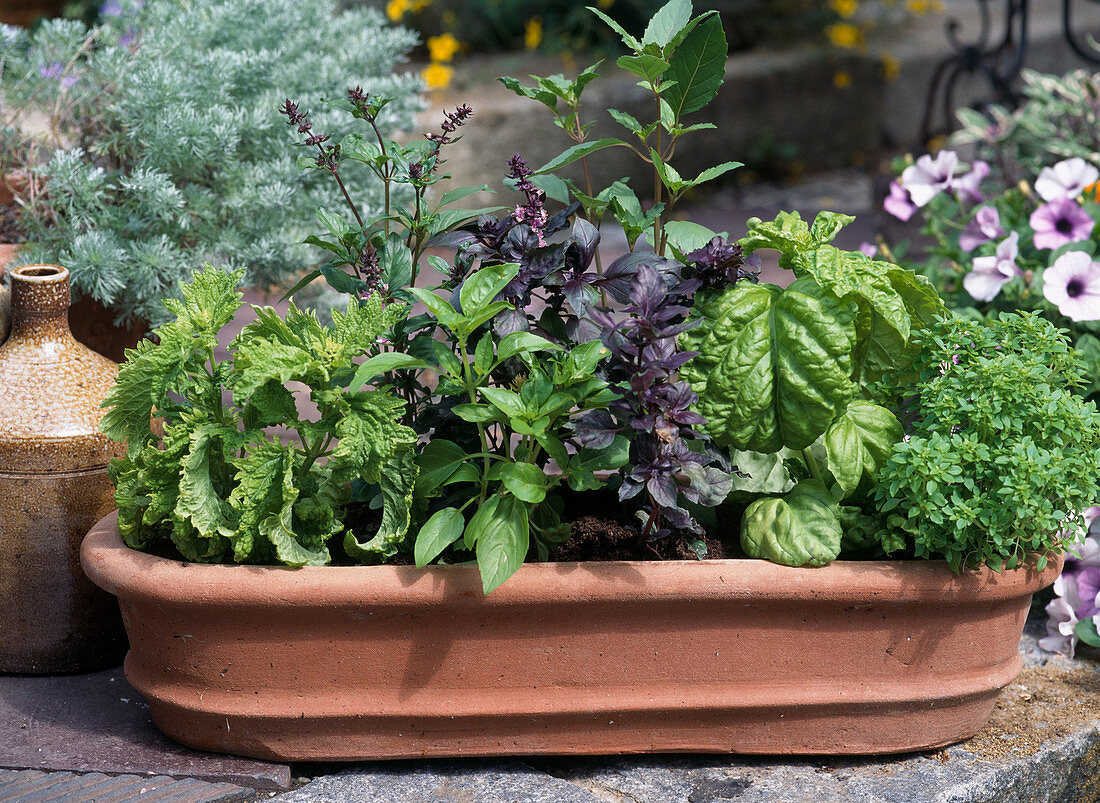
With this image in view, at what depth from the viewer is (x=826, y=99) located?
604cm

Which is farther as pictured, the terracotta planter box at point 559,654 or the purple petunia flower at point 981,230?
the purple petunia flower at point 981,230

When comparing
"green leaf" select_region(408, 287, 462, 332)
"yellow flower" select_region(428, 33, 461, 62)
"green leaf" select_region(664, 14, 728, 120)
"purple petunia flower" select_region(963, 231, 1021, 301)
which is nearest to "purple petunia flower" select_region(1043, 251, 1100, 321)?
"purple petunia flower" select_region(963, 231, 1021, 301)

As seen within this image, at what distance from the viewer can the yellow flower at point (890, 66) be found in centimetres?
611

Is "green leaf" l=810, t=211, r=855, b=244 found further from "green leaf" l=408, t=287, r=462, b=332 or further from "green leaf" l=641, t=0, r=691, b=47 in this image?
"green leaf" l=408, t=287, r=462, b=332

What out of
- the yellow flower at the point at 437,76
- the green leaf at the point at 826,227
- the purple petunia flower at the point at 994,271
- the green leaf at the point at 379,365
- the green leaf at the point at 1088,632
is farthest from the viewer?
the yellow flower at the point at 437,76

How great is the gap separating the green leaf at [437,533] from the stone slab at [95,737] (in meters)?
0.40

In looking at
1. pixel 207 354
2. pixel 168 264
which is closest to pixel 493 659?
pixel 207 354

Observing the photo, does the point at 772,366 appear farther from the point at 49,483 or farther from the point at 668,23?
the point at 49,483

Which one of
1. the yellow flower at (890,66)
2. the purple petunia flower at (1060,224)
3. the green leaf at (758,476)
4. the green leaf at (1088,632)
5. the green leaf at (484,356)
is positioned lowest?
the green leaf at (1088,632)

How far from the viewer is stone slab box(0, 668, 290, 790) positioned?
151cm

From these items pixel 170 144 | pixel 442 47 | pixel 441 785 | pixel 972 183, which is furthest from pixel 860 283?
pixel 442 47

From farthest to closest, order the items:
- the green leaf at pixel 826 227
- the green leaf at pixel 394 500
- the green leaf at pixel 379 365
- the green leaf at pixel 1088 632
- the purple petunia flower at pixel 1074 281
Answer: the purple petunia flower at pixel 1074 281 < the green leaf at pixel 1088 632 < the green leaf at pixel 826 227 < the green leaf at pixel 394 500 < the green leaf at pixel 379 365

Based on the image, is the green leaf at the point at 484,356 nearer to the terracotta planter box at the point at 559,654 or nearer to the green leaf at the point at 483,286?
the green leaf at the point at 483,286

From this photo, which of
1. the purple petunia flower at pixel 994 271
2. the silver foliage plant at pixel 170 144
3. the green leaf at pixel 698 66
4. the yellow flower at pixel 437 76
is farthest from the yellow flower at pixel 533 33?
the green leaf at pixel 698 66
